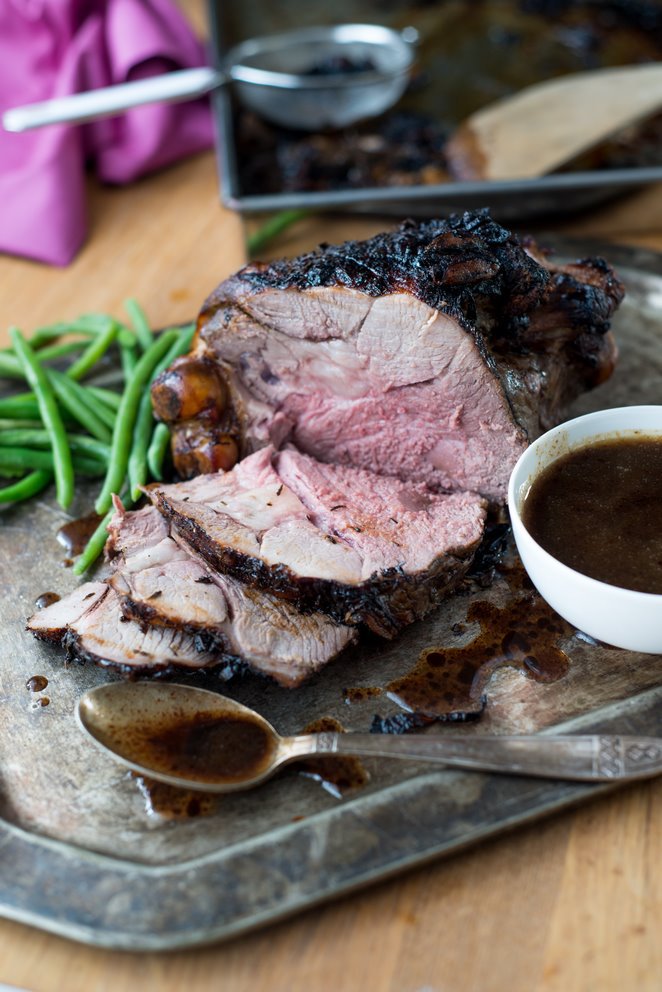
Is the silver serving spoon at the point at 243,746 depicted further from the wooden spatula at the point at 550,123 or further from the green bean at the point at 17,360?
the wooden spatula at the point at 550,123

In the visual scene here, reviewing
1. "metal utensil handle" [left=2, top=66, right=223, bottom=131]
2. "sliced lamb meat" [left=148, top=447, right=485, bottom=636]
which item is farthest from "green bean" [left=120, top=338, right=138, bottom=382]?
"metal utensil handle" [left=2, top=66, right=223, bottom=131]

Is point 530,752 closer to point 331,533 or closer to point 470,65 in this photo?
point 331,533

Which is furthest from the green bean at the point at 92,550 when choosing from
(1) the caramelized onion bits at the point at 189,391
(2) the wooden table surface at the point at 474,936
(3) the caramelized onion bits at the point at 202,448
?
(2) the wooden table surface at the point at 474,936

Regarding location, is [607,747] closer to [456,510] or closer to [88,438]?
[456,510]

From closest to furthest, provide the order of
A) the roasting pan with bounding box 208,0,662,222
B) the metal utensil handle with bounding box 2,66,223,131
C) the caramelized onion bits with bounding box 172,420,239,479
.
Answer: the caramelized onion bits with bounding box 172,420,239,479
the roasting pan with bounding box 208,0,662,222
the metal utensil handle with bounding box 2,66,223,131

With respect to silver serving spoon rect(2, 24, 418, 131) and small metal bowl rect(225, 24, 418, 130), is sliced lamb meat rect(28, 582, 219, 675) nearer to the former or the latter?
silver serving spoon rect(2, 24, 418, 131)

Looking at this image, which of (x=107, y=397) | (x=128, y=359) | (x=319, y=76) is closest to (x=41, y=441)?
(x=107, y=397)
